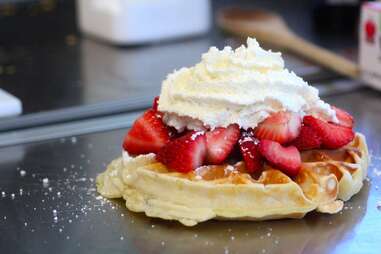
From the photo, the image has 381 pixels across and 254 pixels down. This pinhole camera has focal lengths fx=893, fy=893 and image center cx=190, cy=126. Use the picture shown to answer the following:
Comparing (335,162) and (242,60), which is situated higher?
(242,60)

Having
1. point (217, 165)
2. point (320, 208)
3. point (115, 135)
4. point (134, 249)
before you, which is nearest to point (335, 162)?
point (320, 208)

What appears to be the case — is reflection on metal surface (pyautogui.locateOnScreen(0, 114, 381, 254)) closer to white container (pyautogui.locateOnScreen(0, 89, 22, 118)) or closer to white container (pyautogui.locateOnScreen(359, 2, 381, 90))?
white container (pyautogui.locateOnScreen(0, 89, 22, 118))

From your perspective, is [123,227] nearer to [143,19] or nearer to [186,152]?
[186,152]

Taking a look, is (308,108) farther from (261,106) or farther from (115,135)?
(115,135)

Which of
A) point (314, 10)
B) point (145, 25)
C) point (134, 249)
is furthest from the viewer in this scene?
point (314, 10)

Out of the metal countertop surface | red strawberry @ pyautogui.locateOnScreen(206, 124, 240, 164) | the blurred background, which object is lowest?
the blurred background

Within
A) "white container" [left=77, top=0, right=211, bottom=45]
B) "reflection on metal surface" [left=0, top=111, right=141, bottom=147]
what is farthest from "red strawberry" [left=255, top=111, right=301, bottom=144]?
"white container" [left=77, top=0, right=211, bottom=45]
